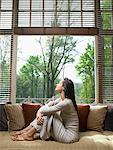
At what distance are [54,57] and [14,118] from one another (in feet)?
5.04

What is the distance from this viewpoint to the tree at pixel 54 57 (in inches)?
163

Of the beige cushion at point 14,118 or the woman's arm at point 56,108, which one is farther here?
the beige cushion at point 14,118

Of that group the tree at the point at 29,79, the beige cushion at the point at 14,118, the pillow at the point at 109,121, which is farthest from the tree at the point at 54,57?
the pillow at the point at 109,121

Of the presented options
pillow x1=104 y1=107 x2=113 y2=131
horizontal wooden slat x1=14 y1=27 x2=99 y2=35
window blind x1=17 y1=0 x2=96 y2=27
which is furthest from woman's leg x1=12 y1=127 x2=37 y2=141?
window blind x1=17 y1=0 x2=96 y2=27

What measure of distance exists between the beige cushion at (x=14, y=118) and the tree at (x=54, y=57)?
988mm

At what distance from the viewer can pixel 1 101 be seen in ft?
12.5

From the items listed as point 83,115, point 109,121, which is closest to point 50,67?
point 83,115

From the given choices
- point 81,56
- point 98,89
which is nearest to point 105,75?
point 98,89

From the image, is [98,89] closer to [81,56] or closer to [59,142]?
[81,56]

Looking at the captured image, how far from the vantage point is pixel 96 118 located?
3229 mm

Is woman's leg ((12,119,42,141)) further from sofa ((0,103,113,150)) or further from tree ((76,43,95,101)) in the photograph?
tree ((76,43,95,101))

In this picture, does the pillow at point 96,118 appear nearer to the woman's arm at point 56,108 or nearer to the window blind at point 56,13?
the woman's arm at point 56,108

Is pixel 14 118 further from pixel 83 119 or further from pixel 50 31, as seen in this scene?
pixel 50 31

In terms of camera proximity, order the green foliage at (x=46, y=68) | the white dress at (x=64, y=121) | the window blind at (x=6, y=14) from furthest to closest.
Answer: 1. the green foliage at (x=46, y=68)
2. the window blind at (x=6, y=14)
3. the white dress at (x=64, y=121)
